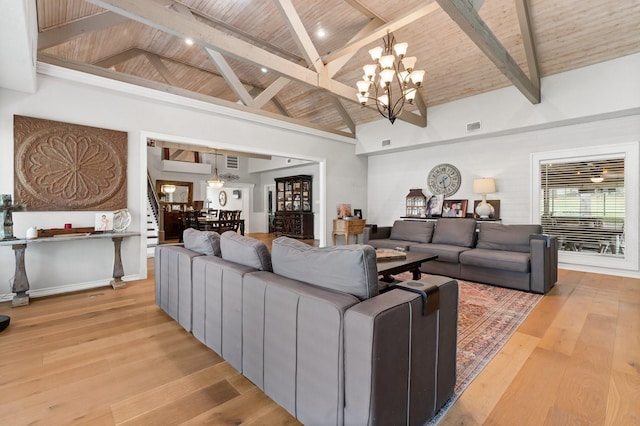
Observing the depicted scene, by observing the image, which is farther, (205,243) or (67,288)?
(67,288)

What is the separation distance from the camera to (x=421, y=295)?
1.32m

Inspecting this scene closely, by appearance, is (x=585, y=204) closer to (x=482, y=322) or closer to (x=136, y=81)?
(x=482, y=322)

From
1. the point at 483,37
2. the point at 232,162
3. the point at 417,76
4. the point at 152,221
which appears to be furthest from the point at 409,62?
the point at 232,162

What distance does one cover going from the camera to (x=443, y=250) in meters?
4.32

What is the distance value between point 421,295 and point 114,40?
6.21m

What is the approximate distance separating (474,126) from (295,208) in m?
5.86

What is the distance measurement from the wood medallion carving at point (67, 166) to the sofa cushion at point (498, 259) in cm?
488

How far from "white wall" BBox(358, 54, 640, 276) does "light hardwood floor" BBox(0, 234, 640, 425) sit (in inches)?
122

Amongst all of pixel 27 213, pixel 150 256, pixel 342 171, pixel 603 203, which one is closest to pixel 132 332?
pixel 27 213

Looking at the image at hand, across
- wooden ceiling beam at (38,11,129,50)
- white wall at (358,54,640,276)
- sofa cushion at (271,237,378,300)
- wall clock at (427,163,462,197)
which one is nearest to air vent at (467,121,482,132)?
white wall at (358,54,640,276)

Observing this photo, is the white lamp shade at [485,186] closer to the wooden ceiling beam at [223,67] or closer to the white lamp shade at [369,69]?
the white lamp shade at [369,69]

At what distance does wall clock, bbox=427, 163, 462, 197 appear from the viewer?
617cm

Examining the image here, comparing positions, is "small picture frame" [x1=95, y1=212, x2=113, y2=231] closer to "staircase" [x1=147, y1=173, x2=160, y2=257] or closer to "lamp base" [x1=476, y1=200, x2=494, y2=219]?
"staircase" [x1=147, y1=173, x2=160, y2=257]

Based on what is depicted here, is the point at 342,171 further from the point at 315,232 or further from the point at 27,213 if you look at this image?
the point at 27,213
